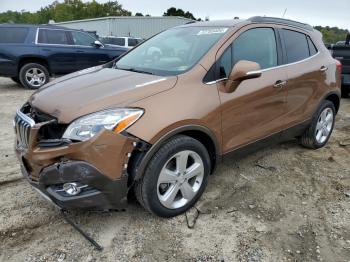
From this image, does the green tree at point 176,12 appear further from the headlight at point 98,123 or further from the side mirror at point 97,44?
the headlight at point 98,123

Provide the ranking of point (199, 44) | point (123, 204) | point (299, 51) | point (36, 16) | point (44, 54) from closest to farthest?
point (123, 204) < point (199, 44) < point (299, 51) < point (44, 54) < point (36, 16)

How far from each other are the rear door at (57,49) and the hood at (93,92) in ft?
23.5

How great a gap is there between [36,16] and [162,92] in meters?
88.2

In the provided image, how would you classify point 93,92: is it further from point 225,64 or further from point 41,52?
point 41,52

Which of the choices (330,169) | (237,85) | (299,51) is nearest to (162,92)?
(237,85)

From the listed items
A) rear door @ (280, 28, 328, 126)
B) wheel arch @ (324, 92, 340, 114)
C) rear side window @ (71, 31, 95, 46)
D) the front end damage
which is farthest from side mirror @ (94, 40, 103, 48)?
the front end damage

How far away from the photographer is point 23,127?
298cm

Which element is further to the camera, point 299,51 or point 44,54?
point 44,54

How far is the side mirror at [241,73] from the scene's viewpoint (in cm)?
329

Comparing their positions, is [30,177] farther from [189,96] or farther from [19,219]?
[189,96]

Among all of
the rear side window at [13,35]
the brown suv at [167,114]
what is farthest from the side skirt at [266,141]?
the rear side window at [13,35]

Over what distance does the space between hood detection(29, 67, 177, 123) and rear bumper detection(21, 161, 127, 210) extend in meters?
0.37

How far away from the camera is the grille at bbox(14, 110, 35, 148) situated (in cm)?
288

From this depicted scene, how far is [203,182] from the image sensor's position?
339 cm
